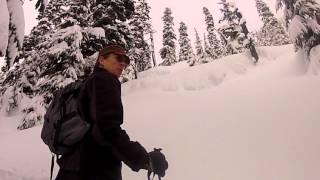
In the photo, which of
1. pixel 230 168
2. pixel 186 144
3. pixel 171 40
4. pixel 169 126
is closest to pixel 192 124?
pixel 169 126

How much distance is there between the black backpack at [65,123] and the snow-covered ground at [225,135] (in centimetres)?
447

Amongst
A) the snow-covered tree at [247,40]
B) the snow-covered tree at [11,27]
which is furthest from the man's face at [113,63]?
the snow-covered tree at [247,40]

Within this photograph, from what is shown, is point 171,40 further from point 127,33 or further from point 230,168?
point 230,168

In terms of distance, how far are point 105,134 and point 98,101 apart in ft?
0.80

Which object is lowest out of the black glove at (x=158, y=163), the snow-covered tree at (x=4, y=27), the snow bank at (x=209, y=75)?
the black glove at (x=158, y=163)

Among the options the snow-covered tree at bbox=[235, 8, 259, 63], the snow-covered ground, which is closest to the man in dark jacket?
the snow-covered ground

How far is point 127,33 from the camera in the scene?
67.3ft

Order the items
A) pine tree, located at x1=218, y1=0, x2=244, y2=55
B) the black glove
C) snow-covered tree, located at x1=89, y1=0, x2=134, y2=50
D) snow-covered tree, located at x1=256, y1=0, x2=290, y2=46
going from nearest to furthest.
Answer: the black glove, snow-covered tree, located at x1=89, y1=0, x2=134, y2=50, pine tree, located at x1=218, y1=0, x2=244, y2=55, snow-covered tree, located at x1=256, y1=0, x2=290, y2=46

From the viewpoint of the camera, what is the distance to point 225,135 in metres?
10.5

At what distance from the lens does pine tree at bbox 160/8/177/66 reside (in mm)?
74000

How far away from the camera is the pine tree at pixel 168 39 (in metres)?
74.0

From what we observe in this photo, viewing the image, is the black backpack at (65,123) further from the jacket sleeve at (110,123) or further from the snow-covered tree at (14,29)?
the snow-covered tree at (14,29)

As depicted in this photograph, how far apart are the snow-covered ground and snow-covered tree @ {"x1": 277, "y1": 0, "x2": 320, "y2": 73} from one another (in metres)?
1.01

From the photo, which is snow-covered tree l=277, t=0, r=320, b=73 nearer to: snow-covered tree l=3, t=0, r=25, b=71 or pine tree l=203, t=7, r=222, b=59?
snow-covered tree l=3, t=0, r=25, b=71
